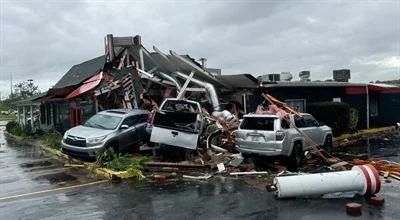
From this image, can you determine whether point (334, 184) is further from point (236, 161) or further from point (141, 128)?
point (141, 128)

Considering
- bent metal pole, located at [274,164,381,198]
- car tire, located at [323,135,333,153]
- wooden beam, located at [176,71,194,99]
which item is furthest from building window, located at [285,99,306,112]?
bent metal pole, located at [274,164,381,198]

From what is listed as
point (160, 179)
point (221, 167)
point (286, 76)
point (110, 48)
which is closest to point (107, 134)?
point (160, 179)

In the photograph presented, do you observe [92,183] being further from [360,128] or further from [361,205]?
[360,128]

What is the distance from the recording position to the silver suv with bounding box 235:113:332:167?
13.8m

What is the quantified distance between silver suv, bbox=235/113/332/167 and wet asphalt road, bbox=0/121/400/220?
193 cm

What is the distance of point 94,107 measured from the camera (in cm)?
2295

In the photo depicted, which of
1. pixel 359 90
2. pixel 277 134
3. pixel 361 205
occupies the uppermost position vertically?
pixel 359 90

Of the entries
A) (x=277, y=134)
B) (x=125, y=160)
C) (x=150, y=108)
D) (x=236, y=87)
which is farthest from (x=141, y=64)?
(x=277, y=134)

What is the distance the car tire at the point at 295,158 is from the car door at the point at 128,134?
20.3 feet

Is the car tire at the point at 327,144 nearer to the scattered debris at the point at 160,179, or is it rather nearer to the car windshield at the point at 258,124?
the car windshield at the point at 258,124

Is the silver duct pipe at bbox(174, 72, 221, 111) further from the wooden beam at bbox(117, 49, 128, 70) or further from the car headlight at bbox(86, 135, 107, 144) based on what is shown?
the car headlight at bbox(86, 135, 107, 144)

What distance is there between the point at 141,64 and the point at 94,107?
353cm

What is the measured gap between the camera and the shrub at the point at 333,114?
2347 centimetres

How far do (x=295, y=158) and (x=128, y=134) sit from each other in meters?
6.40
